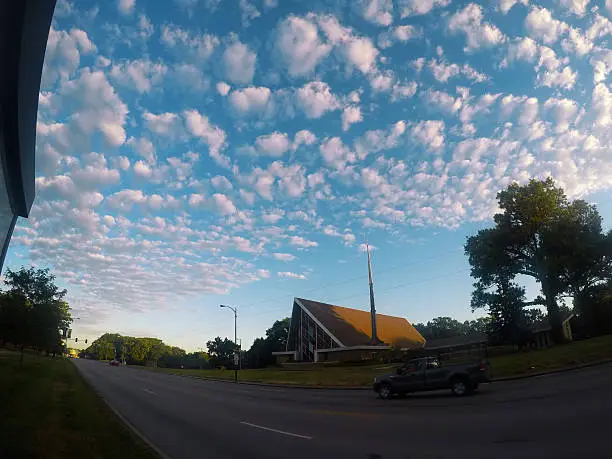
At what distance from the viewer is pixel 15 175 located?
955cm

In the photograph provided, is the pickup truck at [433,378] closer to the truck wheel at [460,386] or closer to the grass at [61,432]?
the truck wheel at [460,386]

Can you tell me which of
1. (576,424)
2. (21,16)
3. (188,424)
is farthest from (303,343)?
(21,16)

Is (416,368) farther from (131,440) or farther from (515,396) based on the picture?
(131,440)

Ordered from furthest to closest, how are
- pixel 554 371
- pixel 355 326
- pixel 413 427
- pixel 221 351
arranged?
pixel 221 351, pixel 355 326, pixel 554 371, pixel 413 427

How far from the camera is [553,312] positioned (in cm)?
4238

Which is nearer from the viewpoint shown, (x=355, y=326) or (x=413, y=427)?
(x=413, y=427)

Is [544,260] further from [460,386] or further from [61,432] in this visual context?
[61,432]

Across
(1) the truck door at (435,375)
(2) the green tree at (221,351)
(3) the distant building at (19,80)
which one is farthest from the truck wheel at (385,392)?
(2) the green tree at (221,351)

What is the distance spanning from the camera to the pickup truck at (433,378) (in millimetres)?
15094

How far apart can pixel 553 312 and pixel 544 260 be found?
6356 mm

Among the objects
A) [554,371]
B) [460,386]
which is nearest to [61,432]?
[460,386]

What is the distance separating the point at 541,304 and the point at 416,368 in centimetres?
3471

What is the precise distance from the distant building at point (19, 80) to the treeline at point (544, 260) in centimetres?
4466

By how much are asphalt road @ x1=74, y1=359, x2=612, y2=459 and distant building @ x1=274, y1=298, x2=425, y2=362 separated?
39.3 metres
